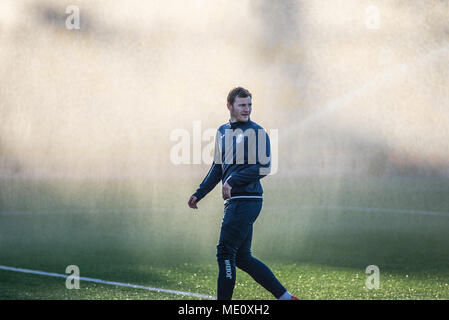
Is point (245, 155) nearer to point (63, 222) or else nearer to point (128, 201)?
point (63, 222)

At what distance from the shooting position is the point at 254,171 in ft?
11.7

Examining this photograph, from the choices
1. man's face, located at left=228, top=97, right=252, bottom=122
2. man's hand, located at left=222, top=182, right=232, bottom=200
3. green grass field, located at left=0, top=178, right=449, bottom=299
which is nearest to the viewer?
man's hand, located at left=222, top=182, right=232, bottom=200

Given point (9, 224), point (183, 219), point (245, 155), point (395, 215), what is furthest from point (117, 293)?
point (395, 215)

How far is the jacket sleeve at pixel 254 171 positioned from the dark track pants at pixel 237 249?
14cm

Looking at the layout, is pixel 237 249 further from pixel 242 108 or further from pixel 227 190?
pixel 242 108

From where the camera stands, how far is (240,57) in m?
11.0

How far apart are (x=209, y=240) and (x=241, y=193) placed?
4529mm

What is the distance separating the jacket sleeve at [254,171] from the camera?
3536mm

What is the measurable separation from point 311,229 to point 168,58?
4349mm

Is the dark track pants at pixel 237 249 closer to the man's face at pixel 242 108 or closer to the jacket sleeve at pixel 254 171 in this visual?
the jacket sleeve at pixel 254 171

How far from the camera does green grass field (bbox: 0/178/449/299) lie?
4926mm

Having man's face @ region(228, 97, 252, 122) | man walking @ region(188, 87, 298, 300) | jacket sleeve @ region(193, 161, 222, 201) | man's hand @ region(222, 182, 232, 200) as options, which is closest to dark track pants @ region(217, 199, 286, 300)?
man walking @ region(188, 87, 298, 300)

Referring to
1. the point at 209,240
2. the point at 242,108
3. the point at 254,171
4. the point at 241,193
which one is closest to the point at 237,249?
the point at 241,193

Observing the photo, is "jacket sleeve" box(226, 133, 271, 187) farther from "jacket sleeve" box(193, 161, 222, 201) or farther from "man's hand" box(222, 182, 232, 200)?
"jacket sleeve" box(193, 161, 222, 201)
